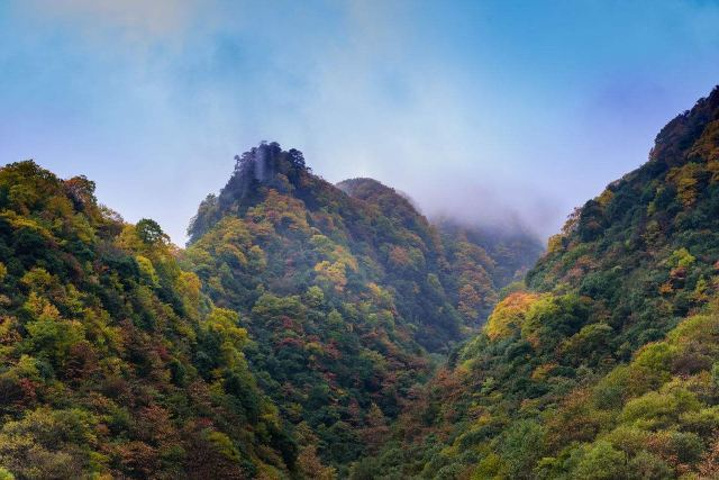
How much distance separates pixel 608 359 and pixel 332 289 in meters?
36.3

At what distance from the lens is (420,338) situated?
7281cm

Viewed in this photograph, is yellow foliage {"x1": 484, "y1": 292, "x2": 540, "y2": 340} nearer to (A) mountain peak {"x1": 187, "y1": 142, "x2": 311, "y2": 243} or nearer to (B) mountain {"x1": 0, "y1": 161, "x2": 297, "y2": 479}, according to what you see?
(B) mountain {"x1": 0, "y1": 161, "x2": 297, "y2": 479}

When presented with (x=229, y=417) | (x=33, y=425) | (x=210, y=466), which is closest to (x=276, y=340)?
(x=229, y=417)

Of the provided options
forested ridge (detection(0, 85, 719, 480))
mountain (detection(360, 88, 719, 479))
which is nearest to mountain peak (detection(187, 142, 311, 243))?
forested ridge (detection(0, 85, 719, 480))

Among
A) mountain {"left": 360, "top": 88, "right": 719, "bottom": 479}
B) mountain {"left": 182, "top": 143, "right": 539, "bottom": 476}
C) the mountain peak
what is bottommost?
mountain {"left": 360, "top": 88, "right": 719, "bottom": 479}

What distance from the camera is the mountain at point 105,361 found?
21.1 m

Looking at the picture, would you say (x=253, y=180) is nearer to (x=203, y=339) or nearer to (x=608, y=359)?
(x=203, y=339)

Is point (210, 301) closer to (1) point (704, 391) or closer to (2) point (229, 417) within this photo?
(2) point (229, 417)

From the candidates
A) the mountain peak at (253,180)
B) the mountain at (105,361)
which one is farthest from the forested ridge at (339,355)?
the mountain peak at (253,180)

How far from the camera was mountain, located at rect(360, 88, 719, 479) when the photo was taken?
20.3 meters

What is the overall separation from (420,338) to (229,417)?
43702mm

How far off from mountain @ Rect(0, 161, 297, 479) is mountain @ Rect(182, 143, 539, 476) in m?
9.68

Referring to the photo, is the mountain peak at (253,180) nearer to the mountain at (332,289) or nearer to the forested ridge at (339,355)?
the mountain at (332,289)

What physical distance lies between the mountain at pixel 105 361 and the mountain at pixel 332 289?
968 centimetres
